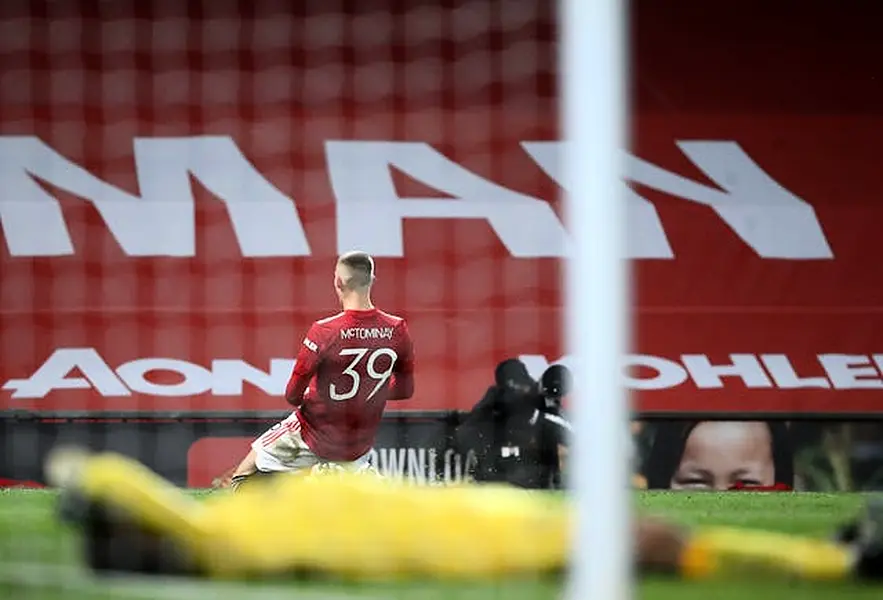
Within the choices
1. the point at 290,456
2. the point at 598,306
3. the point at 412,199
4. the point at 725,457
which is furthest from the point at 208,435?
the point at 598,306

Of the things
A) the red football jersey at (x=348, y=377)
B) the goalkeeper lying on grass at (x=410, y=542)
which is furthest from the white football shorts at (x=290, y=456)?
the goalkeeper lying on grass at (x=410, y=542)

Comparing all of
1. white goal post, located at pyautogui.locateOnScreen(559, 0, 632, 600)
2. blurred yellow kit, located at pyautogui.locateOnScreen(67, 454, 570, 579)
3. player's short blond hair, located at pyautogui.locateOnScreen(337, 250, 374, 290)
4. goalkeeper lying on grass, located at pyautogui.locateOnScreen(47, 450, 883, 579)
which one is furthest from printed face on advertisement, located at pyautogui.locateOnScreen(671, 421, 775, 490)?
white goal post, located at pyautogui.locateOnScreen(559, 0, 632, 600)

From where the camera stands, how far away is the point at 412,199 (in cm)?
1168

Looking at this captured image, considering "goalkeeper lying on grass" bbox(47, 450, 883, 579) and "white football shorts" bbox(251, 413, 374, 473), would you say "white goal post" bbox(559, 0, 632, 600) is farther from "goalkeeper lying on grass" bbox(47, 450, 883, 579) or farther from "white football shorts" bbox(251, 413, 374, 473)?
"white football shorts" bbox(251, 413, 374, 473)

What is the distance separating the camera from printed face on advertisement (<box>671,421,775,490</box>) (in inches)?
436

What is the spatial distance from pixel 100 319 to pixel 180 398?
0.80 metres

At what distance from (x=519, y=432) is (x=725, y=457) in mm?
1683

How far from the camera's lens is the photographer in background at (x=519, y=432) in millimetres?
10406

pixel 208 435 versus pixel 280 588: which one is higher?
pixel 208 435

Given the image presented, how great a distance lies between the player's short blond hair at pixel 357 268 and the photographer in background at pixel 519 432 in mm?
3346

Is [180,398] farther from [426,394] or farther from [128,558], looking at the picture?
[128,558]

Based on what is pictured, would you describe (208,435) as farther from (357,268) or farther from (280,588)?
→ (280,588)

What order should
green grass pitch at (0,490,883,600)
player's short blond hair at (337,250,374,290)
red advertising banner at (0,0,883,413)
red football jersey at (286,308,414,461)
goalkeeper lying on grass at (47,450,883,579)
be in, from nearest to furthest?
green grass pitch at (0,490,883,600)
goalkeeper lying on grass at (47,450,883,579)
player's short blond hair at (337,250,374,290)
red football jersey at (286,308,414,461)
red advertising banner at (0,0,883,413)

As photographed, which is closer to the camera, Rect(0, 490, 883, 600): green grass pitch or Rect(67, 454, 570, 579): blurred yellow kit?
Rect(0, 490, 883, 600): green grass pitch
